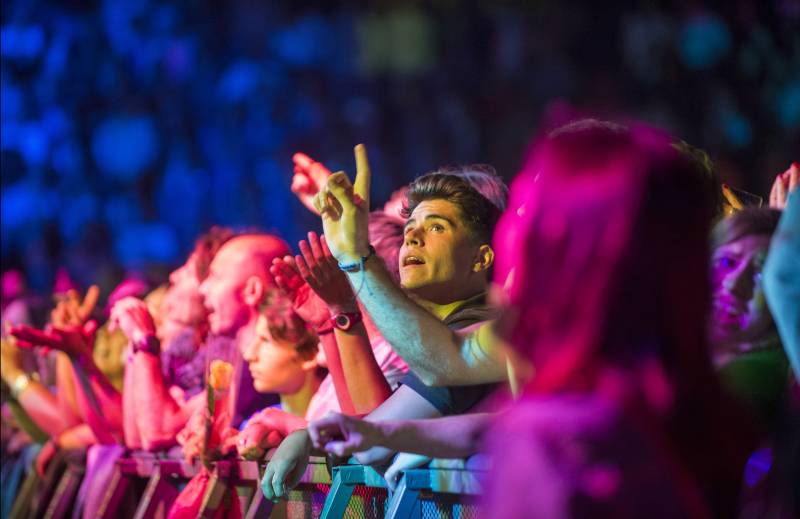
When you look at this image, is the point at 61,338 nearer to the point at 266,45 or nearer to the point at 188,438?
the point at 188,438

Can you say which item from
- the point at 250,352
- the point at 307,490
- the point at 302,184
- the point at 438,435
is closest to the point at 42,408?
the point at 250,352

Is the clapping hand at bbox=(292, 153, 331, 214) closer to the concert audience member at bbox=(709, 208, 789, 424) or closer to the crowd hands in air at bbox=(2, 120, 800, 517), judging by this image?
the crowd hands in air at bbox=(2, 120, 800, 517)

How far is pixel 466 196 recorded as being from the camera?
8.79ft

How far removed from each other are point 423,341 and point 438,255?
0.48 m

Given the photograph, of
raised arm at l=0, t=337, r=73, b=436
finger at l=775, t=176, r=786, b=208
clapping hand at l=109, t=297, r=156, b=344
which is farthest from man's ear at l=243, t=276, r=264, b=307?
finger at l=775, t=176, r=786, b=208

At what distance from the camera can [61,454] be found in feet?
14.9

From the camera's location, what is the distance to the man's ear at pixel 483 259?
8.71 feet

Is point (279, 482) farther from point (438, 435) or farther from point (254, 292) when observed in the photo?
point (254, 292)

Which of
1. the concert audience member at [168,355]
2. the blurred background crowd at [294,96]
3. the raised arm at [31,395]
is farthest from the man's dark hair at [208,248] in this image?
the blurred background crowd at [294,96]

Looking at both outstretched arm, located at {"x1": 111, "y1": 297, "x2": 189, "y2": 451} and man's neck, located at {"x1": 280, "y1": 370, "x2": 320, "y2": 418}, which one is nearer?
man's neck, located at {"x1": 280, "y1": 370, "x2": 320, "y2": 418}

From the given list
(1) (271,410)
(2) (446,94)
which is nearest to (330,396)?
(1) (271,410)

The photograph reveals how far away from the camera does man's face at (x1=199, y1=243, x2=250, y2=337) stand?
349 centimetres

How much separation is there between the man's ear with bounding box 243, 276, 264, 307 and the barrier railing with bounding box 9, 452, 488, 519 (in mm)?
514

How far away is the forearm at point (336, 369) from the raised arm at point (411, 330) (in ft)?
1.61
